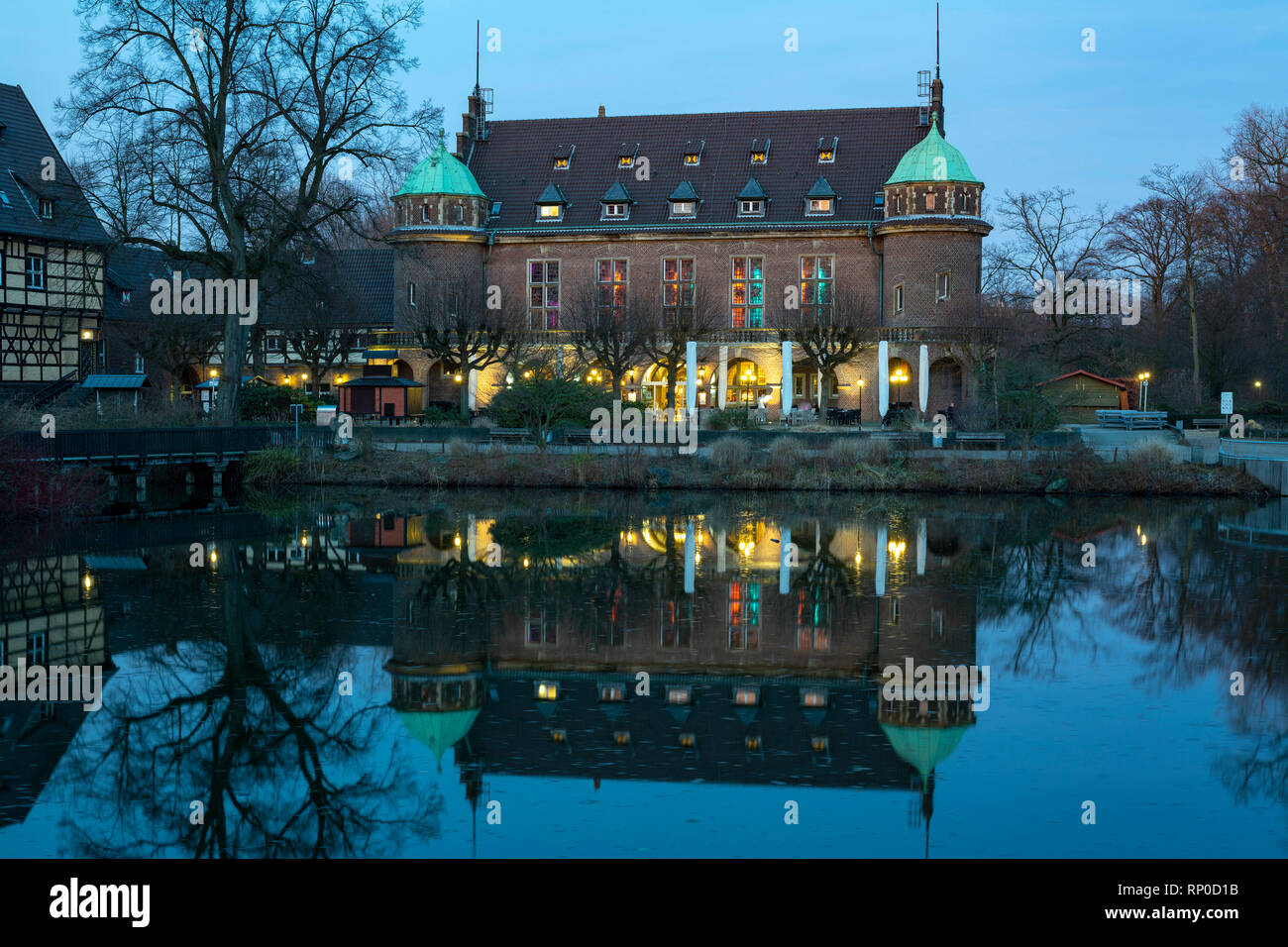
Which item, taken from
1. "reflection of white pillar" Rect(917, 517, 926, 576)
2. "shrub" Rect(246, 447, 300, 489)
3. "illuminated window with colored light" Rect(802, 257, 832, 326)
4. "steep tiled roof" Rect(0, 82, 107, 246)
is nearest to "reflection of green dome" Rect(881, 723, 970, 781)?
"reflection of white pillar" Rect(917, 517, 926, 576)

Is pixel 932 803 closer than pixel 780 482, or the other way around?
pixel 932 803

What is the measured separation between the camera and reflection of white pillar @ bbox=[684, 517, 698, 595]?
1697 centimetres

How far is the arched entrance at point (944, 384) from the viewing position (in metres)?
43.8

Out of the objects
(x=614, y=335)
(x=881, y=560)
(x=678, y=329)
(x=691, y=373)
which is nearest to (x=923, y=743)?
(x=881, y=560)

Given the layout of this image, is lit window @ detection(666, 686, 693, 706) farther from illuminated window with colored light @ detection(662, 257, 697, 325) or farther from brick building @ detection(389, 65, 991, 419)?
illuminated window with colored light @ detection(662, 257, 697, 325)

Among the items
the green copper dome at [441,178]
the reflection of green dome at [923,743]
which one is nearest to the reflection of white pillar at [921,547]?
the reflection of green dome at [923,743]

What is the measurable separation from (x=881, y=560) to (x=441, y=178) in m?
31.2

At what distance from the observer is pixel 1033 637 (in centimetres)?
1370

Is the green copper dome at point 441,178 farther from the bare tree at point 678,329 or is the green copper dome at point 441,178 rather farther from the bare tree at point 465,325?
the bare tree at point 678,329

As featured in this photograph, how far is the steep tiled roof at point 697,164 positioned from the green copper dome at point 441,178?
1.52 metres

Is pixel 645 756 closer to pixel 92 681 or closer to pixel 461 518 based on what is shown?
pixel 92 681

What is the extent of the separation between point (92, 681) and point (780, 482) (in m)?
20.4

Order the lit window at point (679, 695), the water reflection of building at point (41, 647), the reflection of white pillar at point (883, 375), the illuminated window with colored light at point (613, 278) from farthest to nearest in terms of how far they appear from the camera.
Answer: the illuminated window with colored light at point (613, 278)
the reflection of white pillar at point (883, 375)
the lit window at point (679, 695)
the water reflection of building at point (41, 647)
